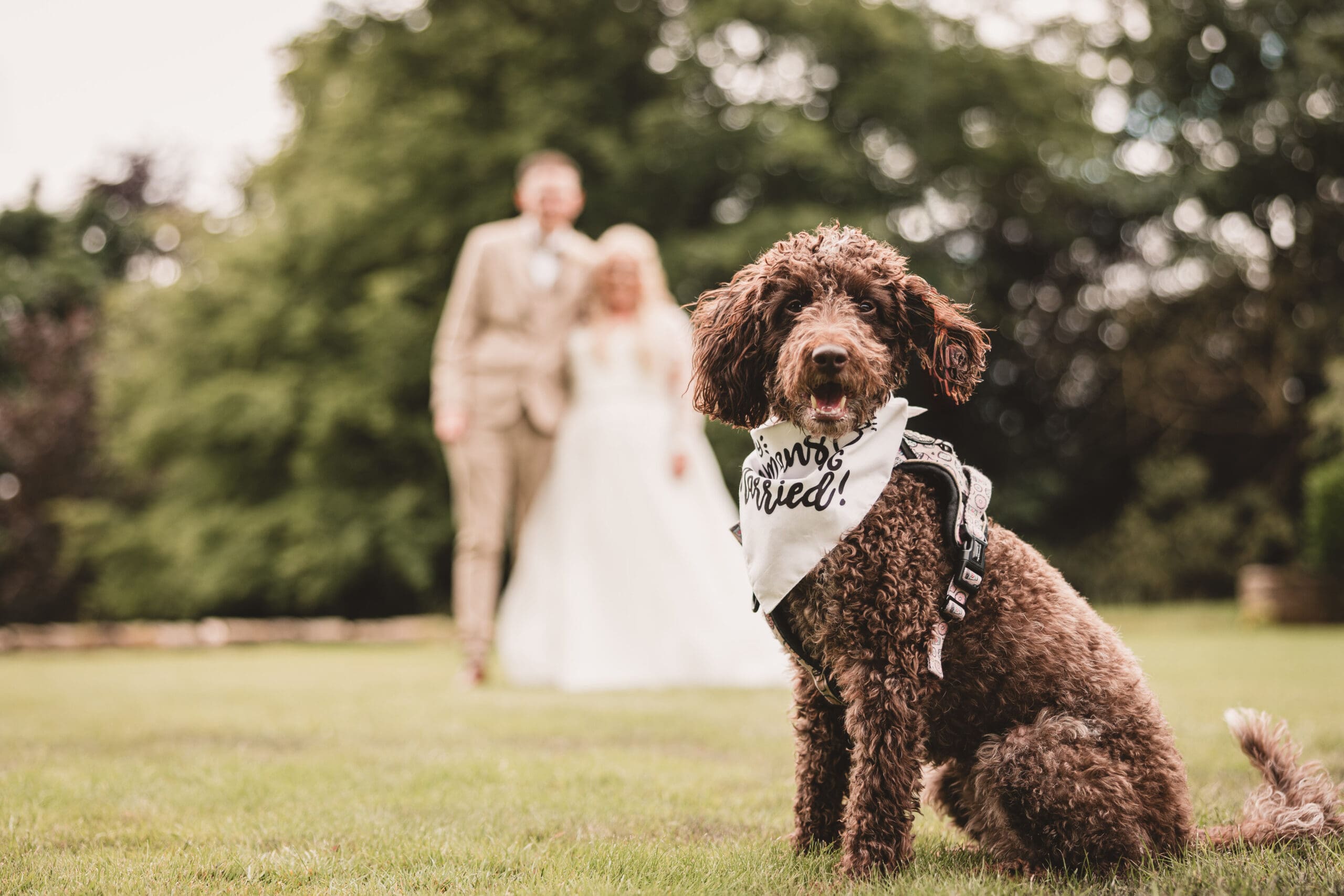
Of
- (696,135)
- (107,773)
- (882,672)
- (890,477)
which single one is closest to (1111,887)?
(882,672)

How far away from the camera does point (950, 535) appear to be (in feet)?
9.25

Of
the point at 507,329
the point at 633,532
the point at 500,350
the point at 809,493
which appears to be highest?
the point at 507,329

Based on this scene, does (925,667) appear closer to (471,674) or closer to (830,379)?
(830,379)

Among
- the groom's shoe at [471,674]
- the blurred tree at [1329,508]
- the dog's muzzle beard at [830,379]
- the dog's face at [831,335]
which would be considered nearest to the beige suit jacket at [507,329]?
the groom's shoe at [471,674]

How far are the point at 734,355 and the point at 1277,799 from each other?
75.7 inches

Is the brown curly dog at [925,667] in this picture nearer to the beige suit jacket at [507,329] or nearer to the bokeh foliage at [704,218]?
the beige suit jacket at [507,329]

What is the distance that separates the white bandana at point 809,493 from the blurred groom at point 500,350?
514 centimetres

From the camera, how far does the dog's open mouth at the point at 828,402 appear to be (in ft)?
9.12

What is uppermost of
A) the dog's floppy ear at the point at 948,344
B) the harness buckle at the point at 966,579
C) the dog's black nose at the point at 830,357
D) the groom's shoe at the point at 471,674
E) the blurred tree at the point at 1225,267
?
the blurred tree at the point at 1225,267

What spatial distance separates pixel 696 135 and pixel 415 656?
9370mm

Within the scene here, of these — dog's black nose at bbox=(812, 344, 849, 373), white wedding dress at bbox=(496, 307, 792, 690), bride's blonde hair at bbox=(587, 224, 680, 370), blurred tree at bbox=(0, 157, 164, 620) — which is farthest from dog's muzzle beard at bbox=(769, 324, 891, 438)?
blurred tree at bbox=(0, 157, 164, 620)

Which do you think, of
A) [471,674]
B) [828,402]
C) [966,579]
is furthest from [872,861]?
[471,674]

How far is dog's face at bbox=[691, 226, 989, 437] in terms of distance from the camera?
2766 millimetres

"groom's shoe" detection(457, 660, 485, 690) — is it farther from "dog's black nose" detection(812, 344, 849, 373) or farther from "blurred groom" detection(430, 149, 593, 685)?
"dog's black nose" detection(812, 344, 849, 373)
